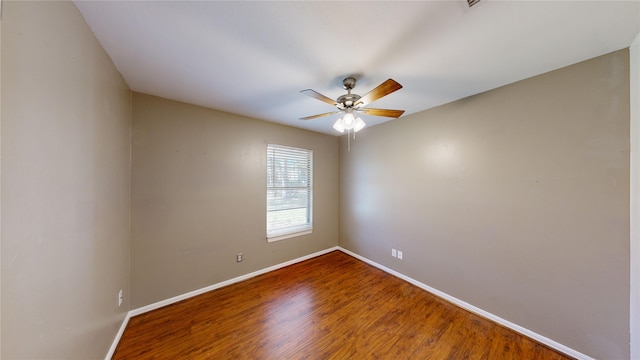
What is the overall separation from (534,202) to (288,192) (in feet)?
9.87

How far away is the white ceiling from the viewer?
1.14 meters

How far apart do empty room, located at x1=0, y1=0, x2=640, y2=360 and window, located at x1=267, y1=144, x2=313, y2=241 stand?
6.1 inches

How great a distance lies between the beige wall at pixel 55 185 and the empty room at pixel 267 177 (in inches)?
0.5

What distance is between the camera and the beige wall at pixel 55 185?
0.74 m

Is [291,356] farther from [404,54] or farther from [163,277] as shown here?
[404,54]

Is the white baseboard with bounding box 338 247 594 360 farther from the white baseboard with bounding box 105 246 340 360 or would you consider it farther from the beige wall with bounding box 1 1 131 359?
the beige wall with bounding box 1 1 131 359

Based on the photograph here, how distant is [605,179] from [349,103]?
6.90ft

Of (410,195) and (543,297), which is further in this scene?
(410,195)

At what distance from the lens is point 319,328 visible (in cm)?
193

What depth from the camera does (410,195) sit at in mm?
2834

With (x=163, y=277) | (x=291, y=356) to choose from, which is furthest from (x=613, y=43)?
(x=163, y=277)

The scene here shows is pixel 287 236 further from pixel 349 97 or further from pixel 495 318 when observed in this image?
pixel 495 318

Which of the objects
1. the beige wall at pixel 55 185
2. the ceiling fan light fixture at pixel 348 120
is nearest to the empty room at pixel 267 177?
the beige wall at pixel 55 185

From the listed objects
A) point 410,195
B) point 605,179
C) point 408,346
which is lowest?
point 408,346
